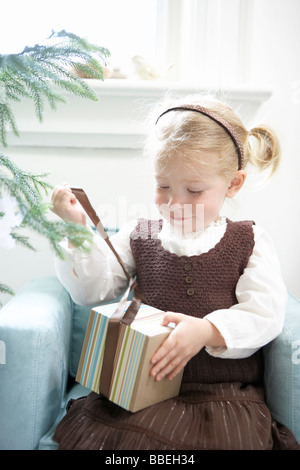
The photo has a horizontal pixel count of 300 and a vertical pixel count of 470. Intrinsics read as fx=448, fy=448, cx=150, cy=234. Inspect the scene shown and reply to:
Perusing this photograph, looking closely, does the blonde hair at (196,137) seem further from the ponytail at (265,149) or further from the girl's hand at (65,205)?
the girl's hand at (65,205)

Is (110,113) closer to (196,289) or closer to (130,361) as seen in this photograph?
(196,289)

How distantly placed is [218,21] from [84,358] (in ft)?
3.38

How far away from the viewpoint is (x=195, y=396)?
828 mm

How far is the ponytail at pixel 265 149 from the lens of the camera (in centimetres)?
105

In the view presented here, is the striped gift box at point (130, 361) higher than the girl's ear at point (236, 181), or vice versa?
the girl's ear at point (236, 181)

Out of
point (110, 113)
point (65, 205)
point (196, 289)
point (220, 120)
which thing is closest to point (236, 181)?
point (220, 120)

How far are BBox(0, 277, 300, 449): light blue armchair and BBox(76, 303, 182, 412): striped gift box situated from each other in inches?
3.1

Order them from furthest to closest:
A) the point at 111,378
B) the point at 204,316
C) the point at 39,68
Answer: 1. the point at 204,316
2. the point at 111,378
3. the point at 39,68

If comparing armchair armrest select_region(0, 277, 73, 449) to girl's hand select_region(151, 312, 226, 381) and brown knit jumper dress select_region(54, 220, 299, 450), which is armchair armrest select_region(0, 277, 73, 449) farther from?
girl's hand select_region(151, 312, 226, 381)

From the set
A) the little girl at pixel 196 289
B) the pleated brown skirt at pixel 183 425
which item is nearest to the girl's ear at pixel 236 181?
the little girl at pixel 196 289

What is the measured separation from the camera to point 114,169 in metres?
1.35

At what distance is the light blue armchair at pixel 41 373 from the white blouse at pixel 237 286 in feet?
0.17
